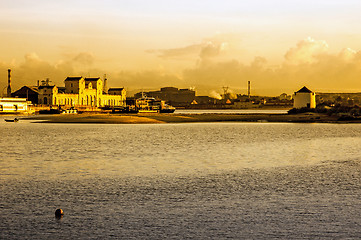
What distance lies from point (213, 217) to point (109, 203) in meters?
3.80

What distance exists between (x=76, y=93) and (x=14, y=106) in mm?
26768

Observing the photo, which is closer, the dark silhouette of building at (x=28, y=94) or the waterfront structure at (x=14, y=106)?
the waterfront structure at (x=14, y=106)

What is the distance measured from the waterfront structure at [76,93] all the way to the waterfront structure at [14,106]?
1192 centimetres

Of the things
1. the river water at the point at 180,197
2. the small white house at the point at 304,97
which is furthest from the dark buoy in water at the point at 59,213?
the small white house at the point at 304,97

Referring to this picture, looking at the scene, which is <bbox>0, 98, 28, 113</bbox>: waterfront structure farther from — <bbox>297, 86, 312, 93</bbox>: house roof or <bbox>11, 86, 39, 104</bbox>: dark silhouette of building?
<bbox>297, 86, 312, 93</bbox>: house roof

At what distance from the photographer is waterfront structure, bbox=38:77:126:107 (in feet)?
513

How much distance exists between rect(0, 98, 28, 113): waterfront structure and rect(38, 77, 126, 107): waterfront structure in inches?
469

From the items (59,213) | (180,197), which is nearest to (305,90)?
(180,197)

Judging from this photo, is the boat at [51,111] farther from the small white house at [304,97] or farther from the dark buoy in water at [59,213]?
the dark buoy in water at [59,213]

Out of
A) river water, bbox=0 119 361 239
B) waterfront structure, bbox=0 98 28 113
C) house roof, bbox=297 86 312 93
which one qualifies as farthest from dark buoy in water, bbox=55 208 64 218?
waterfront structure, bbox=0 98 28 113

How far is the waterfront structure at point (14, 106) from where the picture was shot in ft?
469

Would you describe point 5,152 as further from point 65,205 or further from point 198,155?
point 65,205

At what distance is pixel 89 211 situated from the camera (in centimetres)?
1444

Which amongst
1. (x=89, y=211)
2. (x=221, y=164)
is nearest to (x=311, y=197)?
(x=89, y=211)
